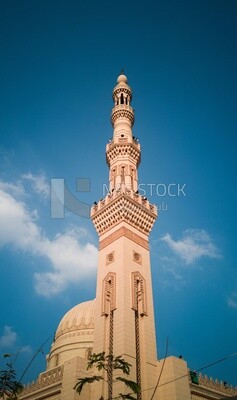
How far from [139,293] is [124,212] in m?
6.19

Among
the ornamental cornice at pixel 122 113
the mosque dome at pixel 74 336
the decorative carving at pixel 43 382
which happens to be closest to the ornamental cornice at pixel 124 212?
the decorative carving at pixel 43 382

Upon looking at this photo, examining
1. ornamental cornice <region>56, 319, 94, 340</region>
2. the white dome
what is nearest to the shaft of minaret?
the white dome

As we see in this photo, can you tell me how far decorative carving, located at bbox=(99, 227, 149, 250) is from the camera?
26297 millimetres

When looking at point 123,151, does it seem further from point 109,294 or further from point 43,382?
point 43,382

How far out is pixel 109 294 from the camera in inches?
954

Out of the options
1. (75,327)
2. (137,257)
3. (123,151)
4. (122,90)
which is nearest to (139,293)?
(137,257)

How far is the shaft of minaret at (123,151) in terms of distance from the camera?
102 feet

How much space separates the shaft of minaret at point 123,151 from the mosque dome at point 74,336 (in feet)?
45.7

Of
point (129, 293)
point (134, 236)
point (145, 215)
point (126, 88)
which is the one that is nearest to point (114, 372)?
point (129, 293)

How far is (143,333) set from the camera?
22.2 m

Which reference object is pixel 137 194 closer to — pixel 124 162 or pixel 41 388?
pixel 124 162

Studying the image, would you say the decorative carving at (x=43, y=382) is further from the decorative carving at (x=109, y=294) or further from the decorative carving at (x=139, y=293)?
the decorative carving at (x=139, y=293)

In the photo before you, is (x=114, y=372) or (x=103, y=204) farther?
(x=103, y=204)

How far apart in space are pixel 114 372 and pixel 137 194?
13794 millimetres
